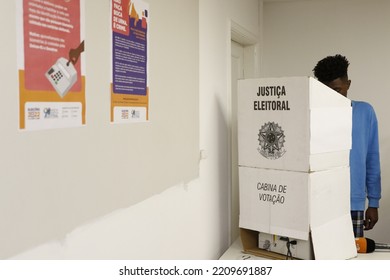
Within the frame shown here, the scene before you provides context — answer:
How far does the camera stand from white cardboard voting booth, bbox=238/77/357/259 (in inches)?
74.7

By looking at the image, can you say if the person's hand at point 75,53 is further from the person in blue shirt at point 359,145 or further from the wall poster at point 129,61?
the person in blue shirt at point 359,145

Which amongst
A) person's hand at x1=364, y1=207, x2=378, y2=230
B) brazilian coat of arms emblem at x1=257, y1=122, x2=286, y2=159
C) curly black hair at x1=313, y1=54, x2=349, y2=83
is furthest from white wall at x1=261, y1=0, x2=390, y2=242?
brazilian coat of arms emblem at x1=257, y1=122, x2=286, y2=159

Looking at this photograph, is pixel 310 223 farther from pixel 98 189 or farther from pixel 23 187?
pixel 23 187

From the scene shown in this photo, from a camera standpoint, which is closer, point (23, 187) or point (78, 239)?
point (23, 187)

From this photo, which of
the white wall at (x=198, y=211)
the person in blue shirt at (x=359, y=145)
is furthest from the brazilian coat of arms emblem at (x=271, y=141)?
the person in blue shirt at (x=359, y=145)

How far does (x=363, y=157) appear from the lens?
2.46 meters

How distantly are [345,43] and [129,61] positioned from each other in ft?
8.31

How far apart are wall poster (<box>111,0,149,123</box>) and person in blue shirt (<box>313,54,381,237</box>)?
132 centimetres

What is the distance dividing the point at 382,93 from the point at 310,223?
1913 millimetres

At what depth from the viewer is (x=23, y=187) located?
3.36ft

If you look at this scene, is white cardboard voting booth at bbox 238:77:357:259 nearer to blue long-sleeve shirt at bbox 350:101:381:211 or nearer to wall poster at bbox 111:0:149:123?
blue long-sleeve shirt at bbox 350:101:381:211

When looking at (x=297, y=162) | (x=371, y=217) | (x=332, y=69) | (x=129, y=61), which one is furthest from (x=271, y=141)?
(x=371, y=217)

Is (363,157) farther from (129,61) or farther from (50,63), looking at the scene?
(50,63)
